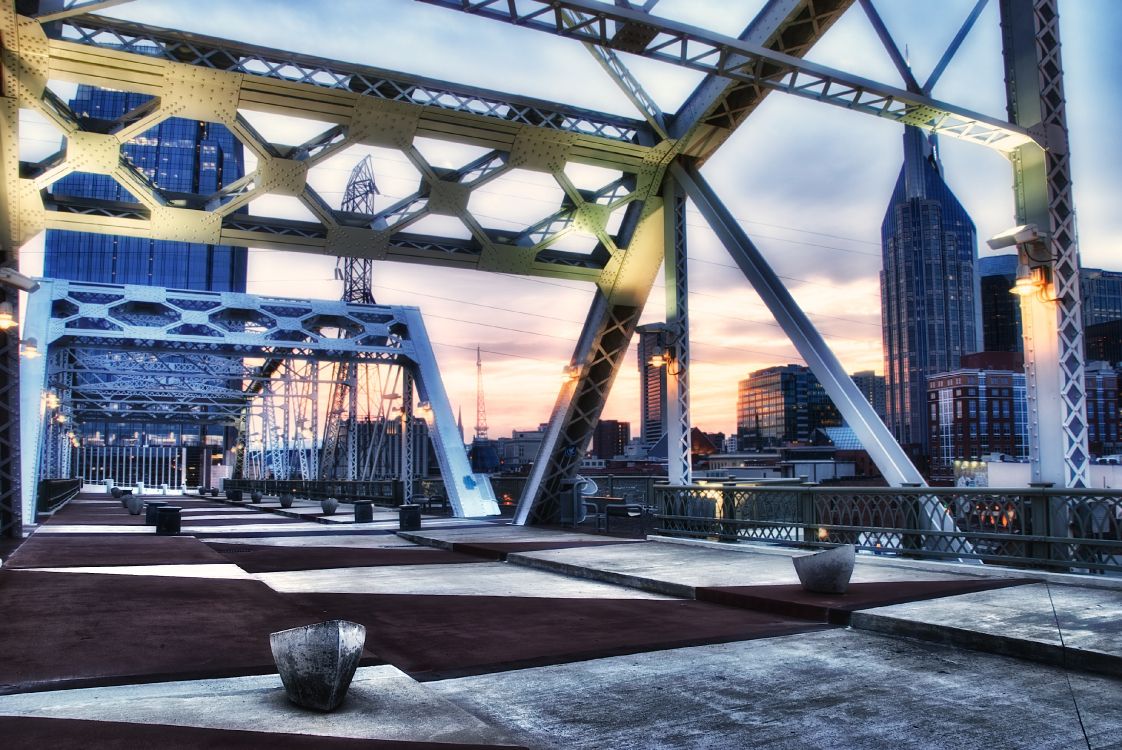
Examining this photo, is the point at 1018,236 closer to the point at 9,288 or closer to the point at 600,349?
the point at 600,349

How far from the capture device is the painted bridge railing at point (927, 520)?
32.8 feet

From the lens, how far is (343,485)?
44.8 m

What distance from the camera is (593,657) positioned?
Answer: 263 inches

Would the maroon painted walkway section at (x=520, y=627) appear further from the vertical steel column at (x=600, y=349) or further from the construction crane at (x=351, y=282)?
the construction crane at (x=351, y=282)

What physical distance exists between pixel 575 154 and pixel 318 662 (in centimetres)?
1377

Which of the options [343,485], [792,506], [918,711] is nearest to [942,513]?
[792,506]

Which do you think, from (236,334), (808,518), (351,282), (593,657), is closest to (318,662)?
(593,657)

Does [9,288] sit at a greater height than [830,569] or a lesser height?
greater

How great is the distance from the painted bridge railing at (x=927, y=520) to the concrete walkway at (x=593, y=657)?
20.4 inches

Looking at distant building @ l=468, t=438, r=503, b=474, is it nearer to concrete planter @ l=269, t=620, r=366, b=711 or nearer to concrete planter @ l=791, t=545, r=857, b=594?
concrete planter @ l=791, t=545, r=857, b=594

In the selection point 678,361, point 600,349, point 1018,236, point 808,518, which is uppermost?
point 1018,236

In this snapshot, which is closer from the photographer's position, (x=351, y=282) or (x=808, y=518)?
(x=808, y=518)

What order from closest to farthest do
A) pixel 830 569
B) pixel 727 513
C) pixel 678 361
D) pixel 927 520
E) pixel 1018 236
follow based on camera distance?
pixel 830 569 → pixel 1018 236 → pixel 927 520 → pixel 727 513 → pixel 678 361

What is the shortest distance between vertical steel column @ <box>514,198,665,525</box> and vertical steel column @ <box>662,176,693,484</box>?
1.33m
